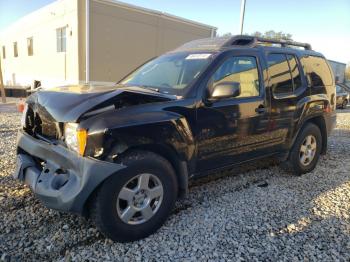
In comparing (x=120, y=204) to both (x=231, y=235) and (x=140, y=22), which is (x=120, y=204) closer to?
(x=231, y=235)

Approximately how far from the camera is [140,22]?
15.7 metres

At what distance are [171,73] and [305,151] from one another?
102 inches

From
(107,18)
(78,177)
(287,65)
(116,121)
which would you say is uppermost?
(107,18)

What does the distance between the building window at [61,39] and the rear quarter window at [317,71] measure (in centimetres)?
1340

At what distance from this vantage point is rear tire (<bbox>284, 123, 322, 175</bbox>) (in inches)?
185

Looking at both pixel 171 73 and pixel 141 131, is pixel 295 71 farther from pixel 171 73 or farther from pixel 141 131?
pixel 141 131

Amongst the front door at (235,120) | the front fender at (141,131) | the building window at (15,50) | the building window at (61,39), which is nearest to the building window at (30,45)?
the building window at (15,50)

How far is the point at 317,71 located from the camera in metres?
5.04

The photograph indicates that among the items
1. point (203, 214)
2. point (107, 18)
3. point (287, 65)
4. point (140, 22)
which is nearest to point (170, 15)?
point (140, 22)

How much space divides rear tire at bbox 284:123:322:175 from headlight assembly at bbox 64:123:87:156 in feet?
10.9

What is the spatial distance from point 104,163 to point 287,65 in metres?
3.22

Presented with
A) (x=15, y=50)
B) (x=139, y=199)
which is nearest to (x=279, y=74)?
(x=139, y=199)

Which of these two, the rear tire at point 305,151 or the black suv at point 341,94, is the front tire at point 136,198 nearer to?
the rear tire at point 305,151

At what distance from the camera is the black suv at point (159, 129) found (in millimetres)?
2607
